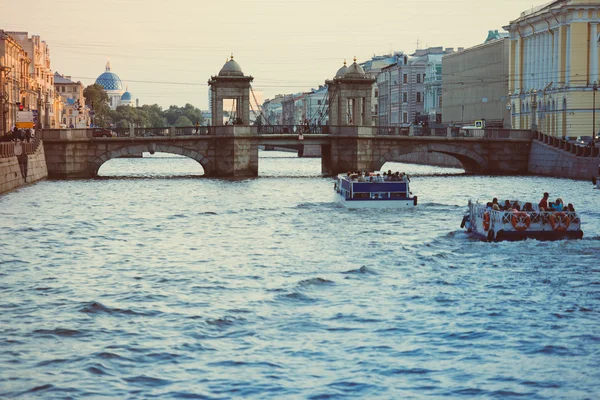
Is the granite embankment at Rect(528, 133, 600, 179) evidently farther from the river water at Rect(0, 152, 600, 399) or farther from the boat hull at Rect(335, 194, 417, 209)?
the river water at Rect(0, 152, 600, 399)

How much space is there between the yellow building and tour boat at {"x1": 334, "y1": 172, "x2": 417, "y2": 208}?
34032 mm

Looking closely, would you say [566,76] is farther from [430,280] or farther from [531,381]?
[531,381]

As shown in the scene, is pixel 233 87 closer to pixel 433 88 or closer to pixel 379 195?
pixel 379 195

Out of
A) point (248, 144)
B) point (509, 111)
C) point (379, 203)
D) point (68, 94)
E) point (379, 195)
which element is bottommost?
point (379, 203)

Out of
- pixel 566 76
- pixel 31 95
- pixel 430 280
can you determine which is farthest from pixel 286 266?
pixel 31 95

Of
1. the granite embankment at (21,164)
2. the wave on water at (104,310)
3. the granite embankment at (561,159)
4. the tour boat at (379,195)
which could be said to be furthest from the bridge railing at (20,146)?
the wave on water at (104,310)

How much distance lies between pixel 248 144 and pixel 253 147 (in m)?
0.68

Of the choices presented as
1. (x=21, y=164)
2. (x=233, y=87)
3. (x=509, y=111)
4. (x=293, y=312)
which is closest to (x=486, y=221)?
(x=293, y=312)

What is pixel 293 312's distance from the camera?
933 inches

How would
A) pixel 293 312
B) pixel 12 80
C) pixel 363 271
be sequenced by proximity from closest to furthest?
pixel 293 312
pixel 363 271
pixel 12 80

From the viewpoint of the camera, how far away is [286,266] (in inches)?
1220

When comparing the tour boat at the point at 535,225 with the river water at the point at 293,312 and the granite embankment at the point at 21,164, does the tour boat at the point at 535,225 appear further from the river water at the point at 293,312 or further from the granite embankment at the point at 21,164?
the granite embankment at the point at 21,164

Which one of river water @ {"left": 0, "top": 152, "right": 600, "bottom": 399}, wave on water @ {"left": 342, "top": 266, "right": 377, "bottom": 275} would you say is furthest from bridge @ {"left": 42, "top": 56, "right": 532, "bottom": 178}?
wave on water @ {"left": 342, "top": 266, "right": 377, "bottom": 275}

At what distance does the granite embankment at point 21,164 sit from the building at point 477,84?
51.8 meters
